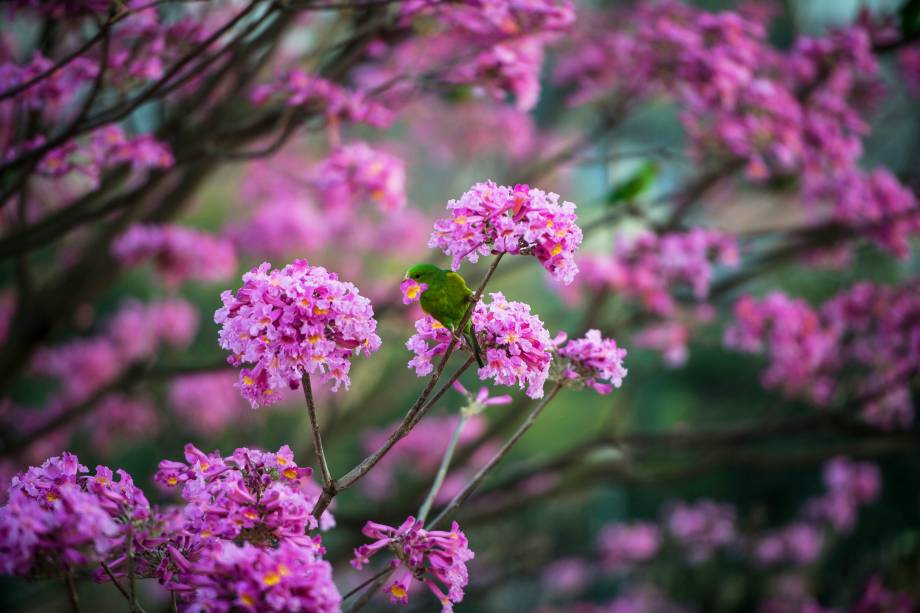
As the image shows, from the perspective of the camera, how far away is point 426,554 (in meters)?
1.08

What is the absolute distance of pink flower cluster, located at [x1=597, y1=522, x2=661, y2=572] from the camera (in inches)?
174

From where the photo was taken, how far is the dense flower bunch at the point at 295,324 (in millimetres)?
987

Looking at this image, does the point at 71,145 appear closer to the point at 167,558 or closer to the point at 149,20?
the point at 149,20

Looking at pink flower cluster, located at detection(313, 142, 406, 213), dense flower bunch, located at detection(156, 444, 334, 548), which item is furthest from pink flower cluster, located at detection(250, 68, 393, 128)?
dense flower bunch, located at detection(156, 444, 334, 548)

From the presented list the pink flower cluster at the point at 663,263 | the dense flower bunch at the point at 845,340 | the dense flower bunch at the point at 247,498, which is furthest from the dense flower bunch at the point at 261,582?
the dense flower bunch at the point at 845,340

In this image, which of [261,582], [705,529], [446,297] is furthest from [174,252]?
[705,529]

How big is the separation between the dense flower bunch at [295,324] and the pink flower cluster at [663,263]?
197 centimetres

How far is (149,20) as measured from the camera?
1.79 m

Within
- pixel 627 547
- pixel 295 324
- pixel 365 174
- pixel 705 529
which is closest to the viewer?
pixel 295 324

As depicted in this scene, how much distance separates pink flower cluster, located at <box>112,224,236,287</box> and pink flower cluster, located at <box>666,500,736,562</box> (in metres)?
3.22

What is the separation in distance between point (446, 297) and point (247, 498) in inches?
16.4

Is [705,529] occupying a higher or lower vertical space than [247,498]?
lower

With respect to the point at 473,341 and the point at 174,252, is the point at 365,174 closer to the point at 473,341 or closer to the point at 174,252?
the point at 174,252

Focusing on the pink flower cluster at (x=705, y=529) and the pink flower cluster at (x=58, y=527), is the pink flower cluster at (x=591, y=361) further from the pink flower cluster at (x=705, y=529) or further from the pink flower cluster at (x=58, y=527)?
the pink flower cluster at (x=705, y=529)
